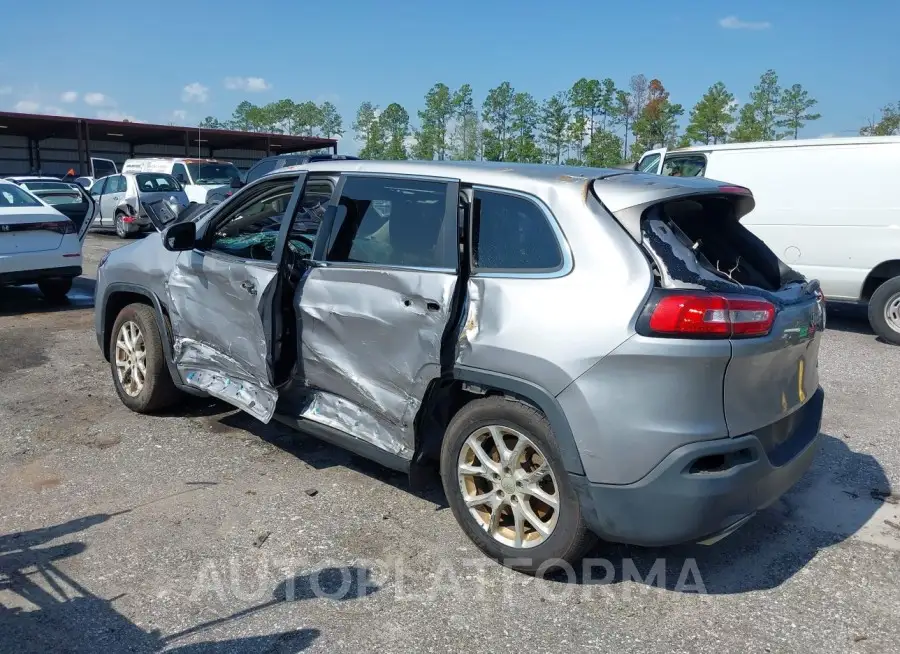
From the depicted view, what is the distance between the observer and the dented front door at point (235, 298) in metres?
4.31

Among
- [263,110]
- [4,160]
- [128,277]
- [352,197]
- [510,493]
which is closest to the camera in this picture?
[510,493]

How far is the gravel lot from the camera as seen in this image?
296cm

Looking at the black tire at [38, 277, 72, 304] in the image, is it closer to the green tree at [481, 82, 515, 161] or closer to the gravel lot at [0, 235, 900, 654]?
the gravel lot at [0, 235, 900, 654]

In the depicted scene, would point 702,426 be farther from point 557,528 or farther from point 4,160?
point 4,160

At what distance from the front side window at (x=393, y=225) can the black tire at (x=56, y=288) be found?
23.5ft

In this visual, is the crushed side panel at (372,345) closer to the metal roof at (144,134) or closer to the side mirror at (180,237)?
the side mirror at (180,237)

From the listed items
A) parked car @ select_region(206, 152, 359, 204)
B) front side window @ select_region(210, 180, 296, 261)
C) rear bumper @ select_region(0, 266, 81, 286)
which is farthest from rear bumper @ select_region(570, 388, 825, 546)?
parked car @ select_region(206, 152, 359, 204)

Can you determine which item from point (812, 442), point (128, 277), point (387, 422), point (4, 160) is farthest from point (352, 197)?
point (4, 160)

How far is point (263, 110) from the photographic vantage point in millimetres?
59094

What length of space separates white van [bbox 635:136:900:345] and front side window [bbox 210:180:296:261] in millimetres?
6373

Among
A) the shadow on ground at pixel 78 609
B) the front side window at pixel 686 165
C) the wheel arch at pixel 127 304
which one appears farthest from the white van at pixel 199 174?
the shadow on ground at pixel 78 609

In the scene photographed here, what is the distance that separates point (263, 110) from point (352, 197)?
5898 centimetres

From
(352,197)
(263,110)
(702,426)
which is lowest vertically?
(702,426)

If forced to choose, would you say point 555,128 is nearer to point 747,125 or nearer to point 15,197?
point 747,125
